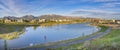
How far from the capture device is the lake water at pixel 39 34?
7.21 meters

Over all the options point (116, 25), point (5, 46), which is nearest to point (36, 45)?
point (5, 46)

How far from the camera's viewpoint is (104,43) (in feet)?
22.0

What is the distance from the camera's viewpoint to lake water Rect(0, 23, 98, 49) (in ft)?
23.7

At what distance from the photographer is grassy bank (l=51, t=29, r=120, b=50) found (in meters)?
5.92

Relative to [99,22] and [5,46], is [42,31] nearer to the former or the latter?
[5,46]

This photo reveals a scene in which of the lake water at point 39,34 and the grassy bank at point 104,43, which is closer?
the grassy bank at point 104,43

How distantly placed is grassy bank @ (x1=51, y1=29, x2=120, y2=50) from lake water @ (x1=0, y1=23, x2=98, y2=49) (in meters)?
0.66

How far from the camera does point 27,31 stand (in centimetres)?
795

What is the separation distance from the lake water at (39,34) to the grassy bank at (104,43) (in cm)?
66

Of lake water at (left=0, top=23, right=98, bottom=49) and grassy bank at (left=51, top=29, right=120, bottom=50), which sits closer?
grassy bank at (left=51, top=29, right=120, bottom=50)

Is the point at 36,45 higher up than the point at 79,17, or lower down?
lower down

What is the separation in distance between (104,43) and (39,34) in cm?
245

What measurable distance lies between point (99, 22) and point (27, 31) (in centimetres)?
251

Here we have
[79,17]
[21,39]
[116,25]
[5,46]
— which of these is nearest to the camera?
[5,46]
